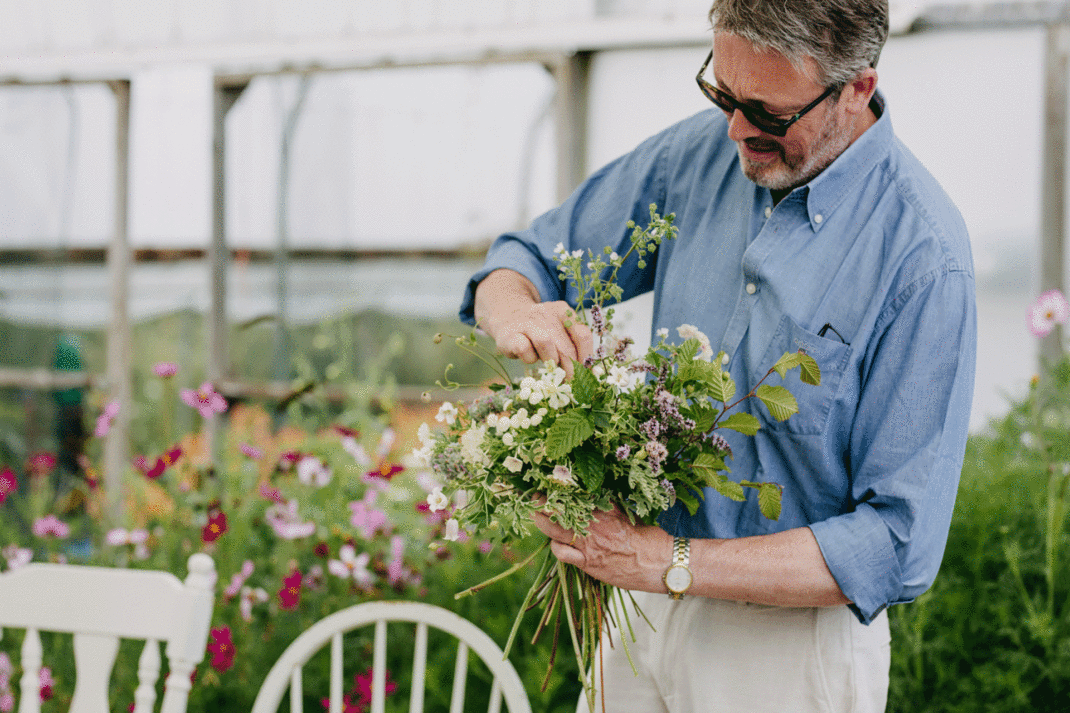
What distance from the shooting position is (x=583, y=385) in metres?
1.01

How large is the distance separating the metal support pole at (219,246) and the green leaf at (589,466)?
2670mm

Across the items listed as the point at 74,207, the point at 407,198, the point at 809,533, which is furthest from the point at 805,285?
the point at 74,207

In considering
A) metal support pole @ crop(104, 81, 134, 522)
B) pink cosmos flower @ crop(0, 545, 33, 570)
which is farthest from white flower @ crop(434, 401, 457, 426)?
metal support pole @ crop(104, 81, 134, 522)

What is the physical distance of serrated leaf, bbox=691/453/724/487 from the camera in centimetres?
104

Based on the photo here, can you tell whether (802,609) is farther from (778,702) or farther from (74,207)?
(74,207)

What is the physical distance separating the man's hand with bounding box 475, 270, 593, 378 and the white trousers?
0.43 metres

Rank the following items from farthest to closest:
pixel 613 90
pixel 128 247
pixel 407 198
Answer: pixel 128 247 < pixel 407 198 < pixel 613 90

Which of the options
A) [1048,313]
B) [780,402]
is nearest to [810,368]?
[780,402]

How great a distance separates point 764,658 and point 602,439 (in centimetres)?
47

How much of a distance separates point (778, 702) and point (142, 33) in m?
3.36

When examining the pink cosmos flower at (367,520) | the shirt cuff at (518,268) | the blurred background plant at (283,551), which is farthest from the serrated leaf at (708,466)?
the pink cosmos flower at (367,520)

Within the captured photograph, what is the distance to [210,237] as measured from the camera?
11.3 ft

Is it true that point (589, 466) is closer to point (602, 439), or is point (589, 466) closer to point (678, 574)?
point (602, 439)

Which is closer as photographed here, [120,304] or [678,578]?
[678,578]
